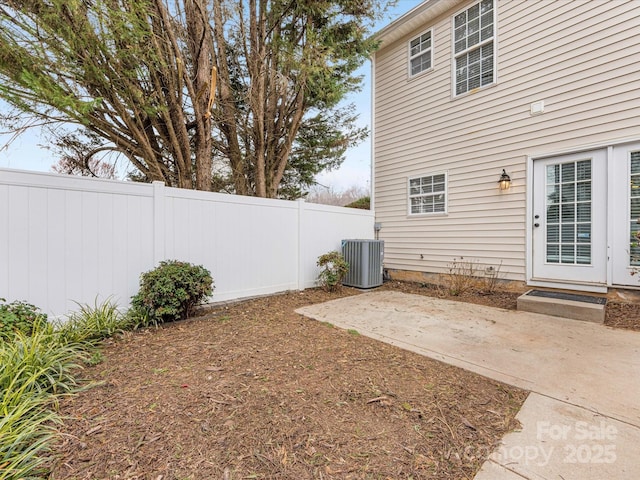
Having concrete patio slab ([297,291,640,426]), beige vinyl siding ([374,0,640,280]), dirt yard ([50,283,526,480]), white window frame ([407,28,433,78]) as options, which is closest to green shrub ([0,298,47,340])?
dirt yard ([50,283,526,480])

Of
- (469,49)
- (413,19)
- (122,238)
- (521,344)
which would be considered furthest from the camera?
(413,19)

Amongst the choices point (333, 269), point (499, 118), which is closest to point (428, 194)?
point (499, 118)

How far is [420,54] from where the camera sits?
642 centimetres

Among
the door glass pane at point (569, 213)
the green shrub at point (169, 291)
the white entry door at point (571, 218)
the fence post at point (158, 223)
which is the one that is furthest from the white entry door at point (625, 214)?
the fence post at point (158, 223)

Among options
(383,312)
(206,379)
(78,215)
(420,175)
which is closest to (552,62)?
(420,175)

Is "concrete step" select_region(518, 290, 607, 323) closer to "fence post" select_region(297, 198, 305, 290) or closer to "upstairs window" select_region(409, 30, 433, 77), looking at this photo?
"fence post" select_region(297, 198, 305, 290)

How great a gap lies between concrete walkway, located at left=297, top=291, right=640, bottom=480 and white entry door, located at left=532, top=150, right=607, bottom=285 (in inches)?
50.8

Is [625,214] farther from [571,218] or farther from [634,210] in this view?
[571,218]

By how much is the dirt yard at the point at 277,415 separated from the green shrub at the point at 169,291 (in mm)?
592

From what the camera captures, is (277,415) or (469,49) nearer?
(277,415)

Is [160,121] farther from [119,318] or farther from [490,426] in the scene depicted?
[490,426]

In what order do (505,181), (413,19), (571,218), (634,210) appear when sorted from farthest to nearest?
1. (413,19)
2. (505,181)
3. (571,218)
4. (634,210)

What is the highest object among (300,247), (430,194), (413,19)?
(413,19)

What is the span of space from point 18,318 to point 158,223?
1619mm
